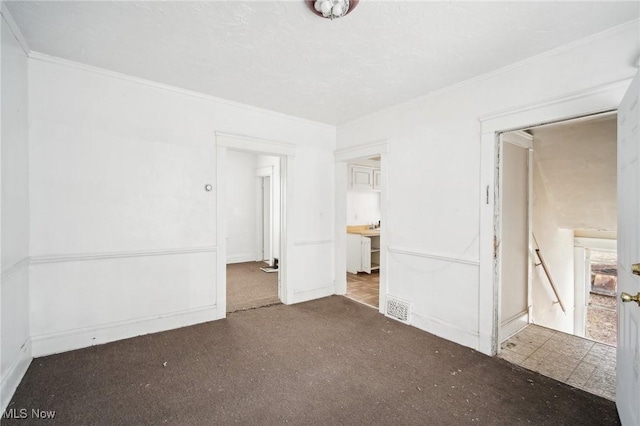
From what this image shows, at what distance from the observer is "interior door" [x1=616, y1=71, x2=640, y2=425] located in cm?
144

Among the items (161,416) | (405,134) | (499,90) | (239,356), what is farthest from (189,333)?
(499,90)

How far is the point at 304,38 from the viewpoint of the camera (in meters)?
2.12

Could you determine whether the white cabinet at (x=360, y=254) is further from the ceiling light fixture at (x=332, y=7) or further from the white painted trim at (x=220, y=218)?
the ceiling light fixture at (x=332, y=7)

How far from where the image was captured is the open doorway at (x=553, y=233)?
260cm

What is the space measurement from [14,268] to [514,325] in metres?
4.57

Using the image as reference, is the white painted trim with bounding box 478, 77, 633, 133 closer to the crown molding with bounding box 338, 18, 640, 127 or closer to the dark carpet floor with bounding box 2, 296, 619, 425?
the crown molding with bounding box 338, 18, 640, 127

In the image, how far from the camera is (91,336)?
2.68 m

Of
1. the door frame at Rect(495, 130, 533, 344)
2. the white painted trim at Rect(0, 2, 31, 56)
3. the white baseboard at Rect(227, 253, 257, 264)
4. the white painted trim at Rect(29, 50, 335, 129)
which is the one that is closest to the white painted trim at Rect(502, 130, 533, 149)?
the door frame at Rect(495, 130, 533, 344)

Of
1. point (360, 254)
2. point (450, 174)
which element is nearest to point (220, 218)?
point (450, 174)

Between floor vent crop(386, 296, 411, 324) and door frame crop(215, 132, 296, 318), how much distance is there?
1328 mm

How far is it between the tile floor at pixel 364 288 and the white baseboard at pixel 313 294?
0.28 metres

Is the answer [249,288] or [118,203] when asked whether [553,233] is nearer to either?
[249,288]

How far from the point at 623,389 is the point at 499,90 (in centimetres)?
234

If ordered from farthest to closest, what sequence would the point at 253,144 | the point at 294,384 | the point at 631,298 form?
the point at 253,144 → the point at 294,384 → the point at 631,298
